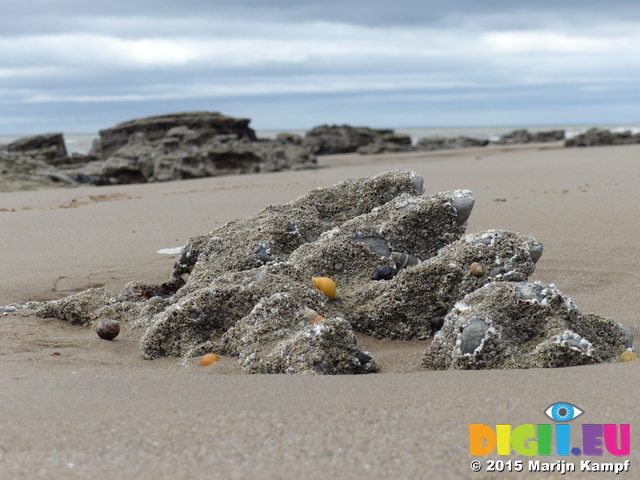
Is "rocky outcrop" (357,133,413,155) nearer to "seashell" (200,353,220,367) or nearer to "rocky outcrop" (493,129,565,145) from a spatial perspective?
"rocky outcrop" (493,129,565,145)

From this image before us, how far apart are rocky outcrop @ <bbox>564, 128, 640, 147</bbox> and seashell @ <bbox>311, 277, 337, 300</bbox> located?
820 inches

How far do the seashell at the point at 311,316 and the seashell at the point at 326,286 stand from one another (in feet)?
1.19

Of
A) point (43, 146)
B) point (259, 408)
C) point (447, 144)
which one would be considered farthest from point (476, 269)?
point (447, 144)

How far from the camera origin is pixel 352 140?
30.8 metres

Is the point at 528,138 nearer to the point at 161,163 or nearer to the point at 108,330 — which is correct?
the point at 161,163

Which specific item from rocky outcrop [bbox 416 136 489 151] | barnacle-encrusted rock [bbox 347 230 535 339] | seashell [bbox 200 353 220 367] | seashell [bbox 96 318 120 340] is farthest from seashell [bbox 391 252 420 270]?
rocky outcrop [bbox 416 136 489 151]

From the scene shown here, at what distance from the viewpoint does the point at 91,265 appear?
5242mm

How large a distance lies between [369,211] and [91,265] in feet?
7.21

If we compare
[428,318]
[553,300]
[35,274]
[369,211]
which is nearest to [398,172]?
[369,211]

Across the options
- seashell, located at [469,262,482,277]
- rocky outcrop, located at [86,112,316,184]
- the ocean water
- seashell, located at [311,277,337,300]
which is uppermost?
seashell, located at [469,262,482,277]

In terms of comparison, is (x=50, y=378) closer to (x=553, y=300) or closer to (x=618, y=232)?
(x=553, y=300)

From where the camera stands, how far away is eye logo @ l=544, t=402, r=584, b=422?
219 centimetres

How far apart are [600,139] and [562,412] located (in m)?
22.5

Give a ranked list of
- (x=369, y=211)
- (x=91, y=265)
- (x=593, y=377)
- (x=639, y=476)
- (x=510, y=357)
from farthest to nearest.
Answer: (x=91, y=265) < (x=369, y=211) < (x=510, y=357) < (x=593, y=377) < (x=639, y=476)
